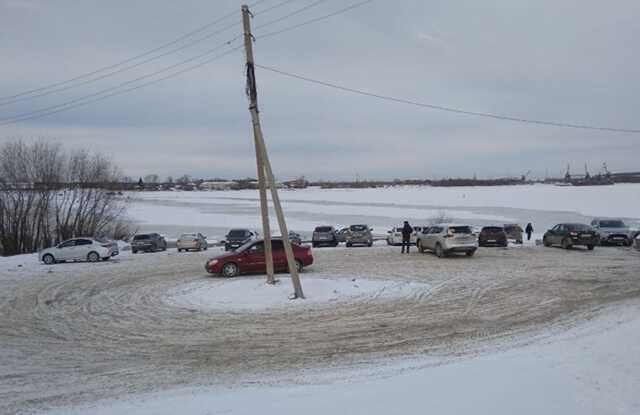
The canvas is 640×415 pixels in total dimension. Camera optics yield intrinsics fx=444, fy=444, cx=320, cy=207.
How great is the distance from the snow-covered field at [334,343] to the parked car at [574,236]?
853 cm

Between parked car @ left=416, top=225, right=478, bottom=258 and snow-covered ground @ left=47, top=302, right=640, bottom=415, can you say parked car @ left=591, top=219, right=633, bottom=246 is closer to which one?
parked car @ left=416, top=225, right=478, bottom=258

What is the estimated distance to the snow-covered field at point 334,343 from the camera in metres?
5.52

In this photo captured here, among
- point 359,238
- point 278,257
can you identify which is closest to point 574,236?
point 359,238

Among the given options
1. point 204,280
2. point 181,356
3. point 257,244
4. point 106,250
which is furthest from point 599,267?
point 106,250

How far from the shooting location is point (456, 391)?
5.51 meters

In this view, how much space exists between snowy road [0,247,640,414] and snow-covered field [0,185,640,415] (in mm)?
49

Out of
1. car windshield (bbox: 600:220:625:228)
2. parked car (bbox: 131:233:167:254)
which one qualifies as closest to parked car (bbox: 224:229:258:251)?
parked car (bbox: 131:233:167:254)

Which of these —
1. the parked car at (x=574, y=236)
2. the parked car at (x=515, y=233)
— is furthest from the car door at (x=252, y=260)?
the parked car at (x=515, y=233)

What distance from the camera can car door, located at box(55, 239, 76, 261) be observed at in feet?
88.5

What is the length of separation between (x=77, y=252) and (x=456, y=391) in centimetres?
2754

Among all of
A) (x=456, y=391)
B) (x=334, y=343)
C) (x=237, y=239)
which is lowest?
(x=237, y=239)

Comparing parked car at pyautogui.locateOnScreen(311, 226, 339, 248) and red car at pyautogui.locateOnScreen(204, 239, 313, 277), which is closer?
red car at pyautogui.locateOnScreen(204, 239, 313, 277)

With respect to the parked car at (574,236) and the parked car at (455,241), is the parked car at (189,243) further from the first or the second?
the parked car at (574,236)

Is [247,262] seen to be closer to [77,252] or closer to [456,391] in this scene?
[456,391]
